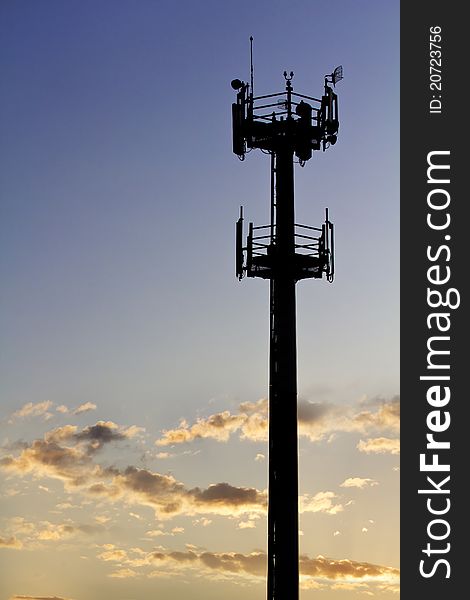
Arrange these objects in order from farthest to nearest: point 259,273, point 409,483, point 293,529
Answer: point 259,273, point 293,529, point 409,483

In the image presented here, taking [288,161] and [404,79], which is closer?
[404,79]

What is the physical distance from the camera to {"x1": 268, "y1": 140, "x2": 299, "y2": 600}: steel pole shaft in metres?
39.8

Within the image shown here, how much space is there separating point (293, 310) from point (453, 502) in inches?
458

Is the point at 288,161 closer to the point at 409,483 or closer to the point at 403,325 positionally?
the point at 403,325

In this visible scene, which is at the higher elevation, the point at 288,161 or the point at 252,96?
the point at 252,96

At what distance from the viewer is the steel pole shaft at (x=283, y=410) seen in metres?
39.8

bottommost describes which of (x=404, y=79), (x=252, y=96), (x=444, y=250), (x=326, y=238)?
(x=444, y=250)

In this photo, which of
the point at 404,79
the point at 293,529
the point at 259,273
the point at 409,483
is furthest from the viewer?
the point at 259,273

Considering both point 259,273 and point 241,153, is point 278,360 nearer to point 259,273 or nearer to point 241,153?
point 259,273

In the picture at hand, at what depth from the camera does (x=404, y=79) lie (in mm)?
36375

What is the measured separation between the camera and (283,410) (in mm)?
41281

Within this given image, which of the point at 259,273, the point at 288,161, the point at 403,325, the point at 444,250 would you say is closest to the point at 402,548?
the point at 403,325

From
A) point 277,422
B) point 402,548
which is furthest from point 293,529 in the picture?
point 402,548

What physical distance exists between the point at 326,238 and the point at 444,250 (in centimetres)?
875
